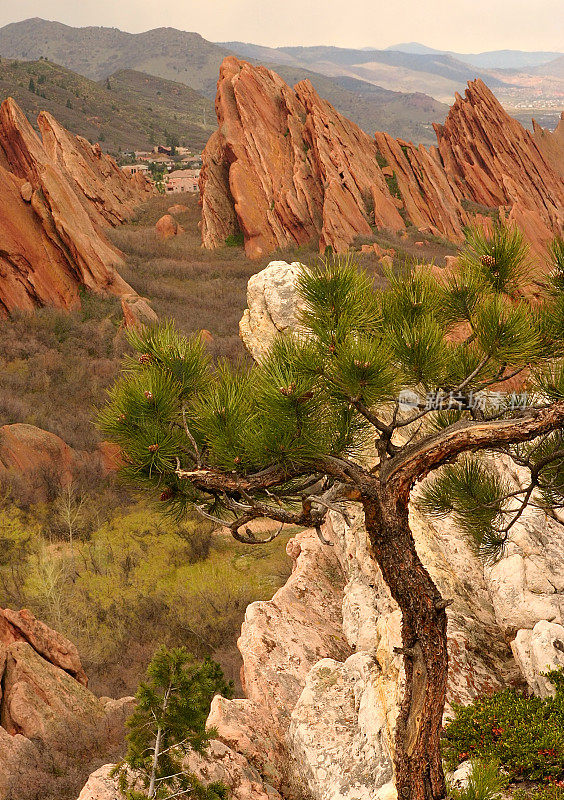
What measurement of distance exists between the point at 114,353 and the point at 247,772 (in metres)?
19.4

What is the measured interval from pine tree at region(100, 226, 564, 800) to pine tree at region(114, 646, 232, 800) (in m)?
1.65

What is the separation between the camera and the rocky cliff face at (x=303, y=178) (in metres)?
40.3

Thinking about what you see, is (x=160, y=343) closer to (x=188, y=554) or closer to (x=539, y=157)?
(x=188, y=554)

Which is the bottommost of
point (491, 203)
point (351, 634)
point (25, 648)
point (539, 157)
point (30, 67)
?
point (25, 648)

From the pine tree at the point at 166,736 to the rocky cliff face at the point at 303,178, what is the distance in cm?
3494

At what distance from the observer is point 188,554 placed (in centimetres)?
1382

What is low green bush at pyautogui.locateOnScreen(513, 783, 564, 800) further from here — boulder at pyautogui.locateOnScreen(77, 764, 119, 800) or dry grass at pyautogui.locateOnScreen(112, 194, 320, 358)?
dry grass at pyautogui.locateOnScreen(112, 194, 320, 358)

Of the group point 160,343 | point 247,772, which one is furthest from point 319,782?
point 160,343

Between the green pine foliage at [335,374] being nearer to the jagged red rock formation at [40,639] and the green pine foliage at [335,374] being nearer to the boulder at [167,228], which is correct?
the jagged red rock formation at [40,639]

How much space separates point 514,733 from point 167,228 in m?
42.3

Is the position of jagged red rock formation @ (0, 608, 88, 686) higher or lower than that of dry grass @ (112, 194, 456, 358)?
lower

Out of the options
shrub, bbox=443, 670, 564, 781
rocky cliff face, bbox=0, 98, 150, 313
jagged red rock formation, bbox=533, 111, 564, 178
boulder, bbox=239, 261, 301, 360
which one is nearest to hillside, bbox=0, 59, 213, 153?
jagged red rock formation, bbox=533, 111, 564, 178

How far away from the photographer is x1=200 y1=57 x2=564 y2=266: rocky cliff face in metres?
40.3

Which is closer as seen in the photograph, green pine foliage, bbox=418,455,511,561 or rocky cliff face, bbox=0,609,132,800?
green pine foliage, bbox=418,455,511,561
